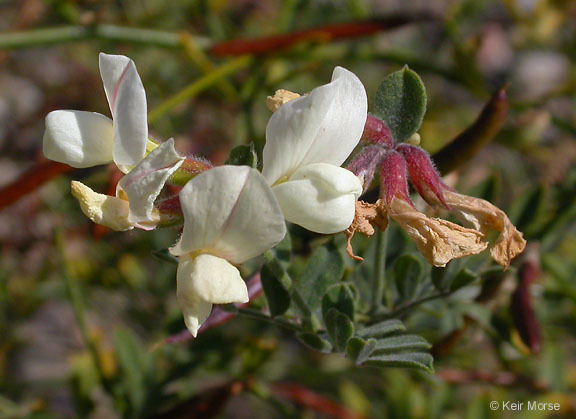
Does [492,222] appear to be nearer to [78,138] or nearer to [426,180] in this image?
[426,180]

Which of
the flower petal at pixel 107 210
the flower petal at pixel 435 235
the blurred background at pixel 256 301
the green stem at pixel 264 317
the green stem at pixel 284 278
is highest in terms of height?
the flower petal at pixel 107 210

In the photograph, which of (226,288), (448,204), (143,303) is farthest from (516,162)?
(226,288)

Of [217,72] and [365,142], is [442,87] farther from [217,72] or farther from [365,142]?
[365,142]

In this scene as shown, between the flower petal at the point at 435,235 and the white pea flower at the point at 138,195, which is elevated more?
the white pea flower at the point at 138,195

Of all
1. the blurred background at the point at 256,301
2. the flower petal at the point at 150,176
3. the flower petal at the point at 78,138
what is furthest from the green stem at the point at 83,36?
the flower petal at the point at 150,176

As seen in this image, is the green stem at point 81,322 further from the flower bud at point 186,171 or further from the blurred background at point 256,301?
the flower bud at point 186,171

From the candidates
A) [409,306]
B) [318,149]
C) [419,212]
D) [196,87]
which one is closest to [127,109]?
[318,149]

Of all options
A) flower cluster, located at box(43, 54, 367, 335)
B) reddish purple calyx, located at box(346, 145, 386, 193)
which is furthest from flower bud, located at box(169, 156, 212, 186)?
reddish purple calyx, located at box(346, 145, 386, 193)
